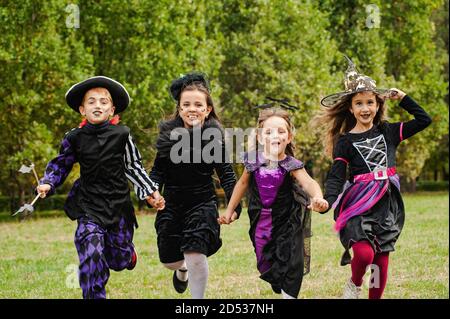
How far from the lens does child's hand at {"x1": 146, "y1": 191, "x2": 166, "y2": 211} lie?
649 centimetres

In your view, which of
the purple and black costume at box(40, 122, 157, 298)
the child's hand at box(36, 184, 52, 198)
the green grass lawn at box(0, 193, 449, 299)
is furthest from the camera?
the green grass lawn at box(0, 193, 449, 299)

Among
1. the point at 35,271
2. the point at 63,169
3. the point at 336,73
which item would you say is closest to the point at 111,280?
the point at 35,271

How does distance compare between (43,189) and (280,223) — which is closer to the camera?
(43,189)

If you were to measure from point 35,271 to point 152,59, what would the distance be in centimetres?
1257

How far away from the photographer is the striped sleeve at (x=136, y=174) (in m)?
6.46

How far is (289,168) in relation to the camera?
21.2 feet

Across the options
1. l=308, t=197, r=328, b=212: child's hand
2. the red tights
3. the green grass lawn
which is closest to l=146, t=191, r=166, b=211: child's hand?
l=308, t=197, r=328, b=212: child's hand

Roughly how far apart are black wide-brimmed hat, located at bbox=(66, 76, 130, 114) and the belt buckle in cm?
216

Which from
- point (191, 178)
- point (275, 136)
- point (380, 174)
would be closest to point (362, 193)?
point (380, 174)

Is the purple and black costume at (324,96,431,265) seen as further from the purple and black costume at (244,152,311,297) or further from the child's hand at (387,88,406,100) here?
the purple and black costume at (244,152,311,297)

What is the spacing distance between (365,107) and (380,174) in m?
0.58

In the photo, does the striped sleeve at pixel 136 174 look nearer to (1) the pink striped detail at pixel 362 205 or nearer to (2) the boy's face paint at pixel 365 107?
(1) the pink striped detail at pixel 362 205

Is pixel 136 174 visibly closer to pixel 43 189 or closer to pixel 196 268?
pixel 43 189

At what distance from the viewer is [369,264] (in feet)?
21.3
